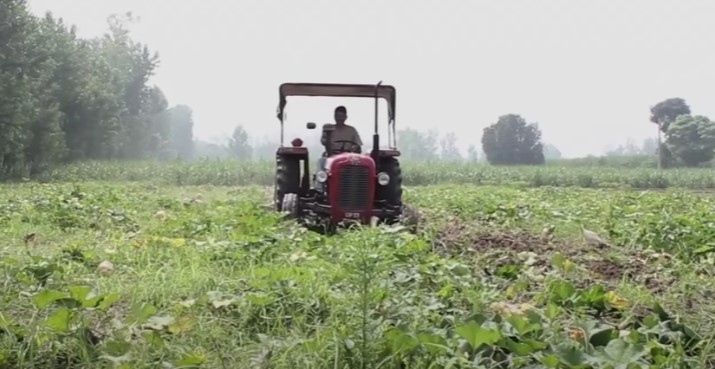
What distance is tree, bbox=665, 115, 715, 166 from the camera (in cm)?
2520

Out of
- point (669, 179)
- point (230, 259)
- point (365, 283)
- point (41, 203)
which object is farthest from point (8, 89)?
point (669, 179)

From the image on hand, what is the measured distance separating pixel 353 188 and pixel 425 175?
18.3 metres

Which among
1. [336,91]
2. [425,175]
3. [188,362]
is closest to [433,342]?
[188,362]

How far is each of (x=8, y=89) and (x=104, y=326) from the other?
807 inches

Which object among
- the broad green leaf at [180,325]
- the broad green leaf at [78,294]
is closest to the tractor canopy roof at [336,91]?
the broad green leaf at [180,325]

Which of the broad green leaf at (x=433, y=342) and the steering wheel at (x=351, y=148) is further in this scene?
the steering wheel at (x=351, y=148)

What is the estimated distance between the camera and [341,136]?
6824 millimetres

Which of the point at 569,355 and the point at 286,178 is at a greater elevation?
the point at 286,178

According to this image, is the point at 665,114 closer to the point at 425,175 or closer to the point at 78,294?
the point at 425,175

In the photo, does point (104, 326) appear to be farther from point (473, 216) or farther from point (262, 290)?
point (473, 216)

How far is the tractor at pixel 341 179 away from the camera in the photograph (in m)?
6.17

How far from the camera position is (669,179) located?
26.0 m

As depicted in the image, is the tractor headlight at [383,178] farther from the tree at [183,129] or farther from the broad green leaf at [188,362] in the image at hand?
the tree at [183,129]

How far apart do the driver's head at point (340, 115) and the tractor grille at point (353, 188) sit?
871 millimetres
